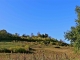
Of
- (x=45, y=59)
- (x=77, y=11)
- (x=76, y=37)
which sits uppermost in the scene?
(x=77, y=11)

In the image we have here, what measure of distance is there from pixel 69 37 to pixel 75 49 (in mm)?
1362

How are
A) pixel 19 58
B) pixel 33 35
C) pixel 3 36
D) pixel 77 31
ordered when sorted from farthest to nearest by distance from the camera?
1. pixel 33 35
2. pixel 3 36
3. pixel 77 31
4. pixel 19 58

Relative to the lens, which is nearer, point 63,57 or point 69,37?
point 63,57

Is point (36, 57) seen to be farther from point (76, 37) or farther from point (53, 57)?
point (76, 37)

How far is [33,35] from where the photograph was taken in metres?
50.6

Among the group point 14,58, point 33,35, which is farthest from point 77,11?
point 14,58

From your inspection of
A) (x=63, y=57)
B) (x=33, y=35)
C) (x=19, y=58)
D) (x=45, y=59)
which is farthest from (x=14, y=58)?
(x=33, y=35)

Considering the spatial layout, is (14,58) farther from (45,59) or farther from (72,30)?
(72,30)

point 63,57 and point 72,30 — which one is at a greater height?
point 72,30

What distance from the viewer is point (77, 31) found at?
29125 mm

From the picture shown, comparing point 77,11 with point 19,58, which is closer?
point 19,58

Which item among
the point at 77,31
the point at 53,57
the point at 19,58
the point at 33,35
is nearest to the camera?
the point at 19,58

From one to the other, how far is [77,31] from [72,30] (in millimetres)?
900

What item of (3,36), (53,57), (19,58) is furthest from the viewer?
(3,36)
